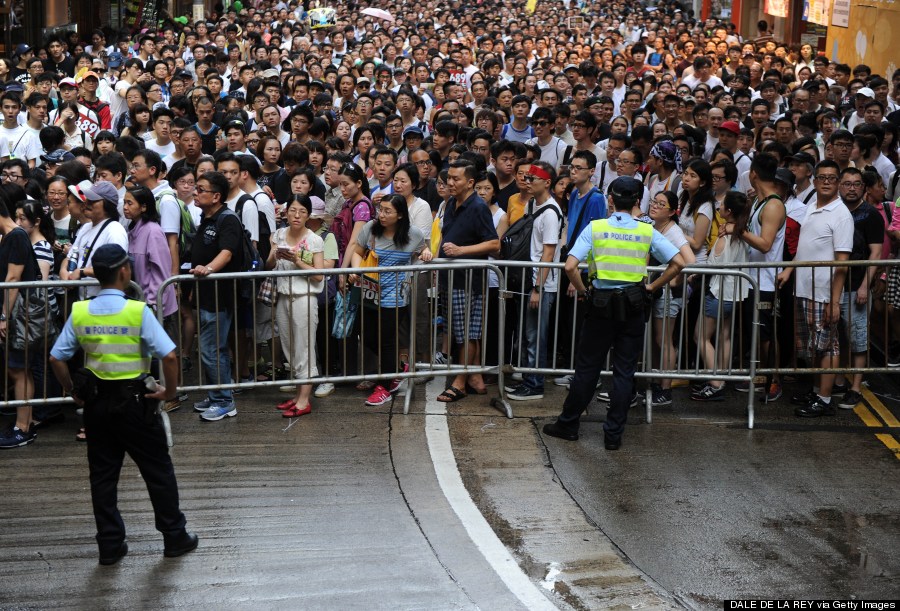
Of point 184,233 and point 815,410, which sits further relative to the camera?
point 184,233

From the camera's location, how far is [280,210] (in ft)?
36.0

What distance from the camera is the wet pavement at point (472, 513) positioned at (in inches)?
247

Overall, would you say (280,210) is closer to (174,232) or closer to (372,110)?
(174,232)

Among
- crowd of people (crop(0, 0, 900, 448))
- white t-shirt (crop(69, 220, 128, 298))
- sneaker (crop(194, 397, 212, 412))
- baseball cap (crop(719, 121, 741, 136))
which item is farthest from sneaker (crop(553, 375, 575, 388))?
baseball cap (crop(719, 121, 741, 136))

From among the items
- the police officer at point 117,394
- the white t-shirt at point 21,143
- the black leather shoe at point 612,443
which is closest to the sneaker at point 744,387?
the black leather shoe at point 612,443

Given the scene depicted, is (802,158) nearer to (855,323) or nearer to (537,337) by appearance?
(855,323)

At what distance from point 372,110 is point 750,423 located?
7713 mm

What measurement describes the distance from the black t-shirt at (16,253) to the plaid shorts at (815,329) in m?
5.69

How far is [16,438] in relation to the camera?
8.37m

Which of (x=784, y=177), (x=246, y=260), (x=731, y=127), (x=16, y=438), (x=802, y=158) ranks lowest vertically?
(x=16, y=438)

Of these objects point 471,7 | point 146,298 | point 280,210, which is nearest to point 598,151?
point 280,210

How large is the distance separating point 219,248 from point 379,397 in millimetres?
1600

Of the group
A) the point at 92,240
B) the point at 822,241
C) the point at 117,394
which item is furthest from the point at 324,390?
the point at 822,241

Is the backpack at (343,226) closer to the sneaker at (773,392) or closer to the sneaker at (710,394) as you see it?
the sneaker at (710,394)
